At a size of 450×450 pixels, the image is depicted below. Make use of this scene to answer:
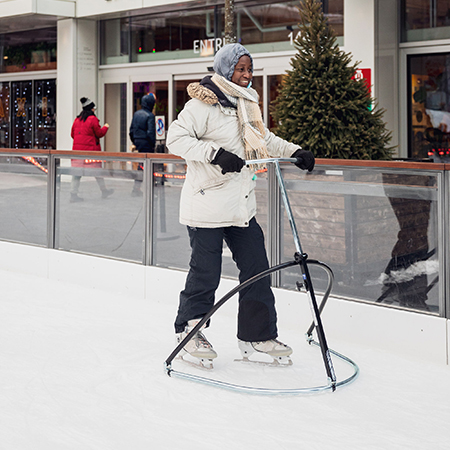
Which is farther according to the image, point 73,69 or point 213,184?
point 73,69

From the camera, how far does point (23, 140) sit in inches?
733

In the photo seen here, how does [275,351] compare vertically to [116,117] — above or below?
below

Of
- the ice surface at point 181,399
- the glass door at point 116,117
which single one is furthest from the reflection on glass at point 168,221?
the glass door at point 116,117

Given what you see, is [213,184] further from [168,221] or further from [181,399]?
[168,221]

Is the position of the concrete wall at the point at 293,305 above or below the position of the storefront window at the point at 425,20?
below

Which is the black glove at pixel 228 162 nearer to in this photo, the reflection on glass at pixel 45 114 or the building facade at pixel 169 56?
the building facade at pixel 169 56

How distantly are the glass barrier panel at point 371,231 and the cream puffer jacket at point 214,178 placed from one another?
0.90 metres

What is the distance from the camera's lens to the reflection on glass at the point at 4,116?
62.4 ft

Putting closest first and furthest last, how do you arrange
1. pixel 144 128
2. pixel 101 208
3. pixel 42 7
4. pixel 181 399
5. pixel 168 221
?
pixel 181 399 < pixel 168 221 < pixel 101 208 < pixel 144 128 < pixel 42 7

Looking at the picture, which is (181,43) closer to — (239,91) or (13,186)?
Answer: (13,186)

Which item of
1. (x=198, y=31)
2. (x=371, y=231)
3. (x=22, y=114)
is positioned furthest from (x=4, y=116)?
(x=371, y=231)

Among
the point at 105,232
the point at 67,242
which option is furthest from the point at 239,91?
the point at 67,242

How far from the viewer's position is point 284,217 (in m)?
5.20

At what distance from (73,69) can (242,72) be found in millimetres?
13009
